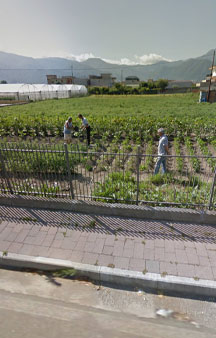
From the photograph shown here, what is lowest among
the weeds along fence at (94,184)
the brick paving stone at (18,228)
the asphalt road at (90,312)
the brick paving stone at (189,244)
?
the asphalt road at (90,312)

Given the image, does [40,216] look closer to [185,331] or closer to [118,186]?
[118,186]

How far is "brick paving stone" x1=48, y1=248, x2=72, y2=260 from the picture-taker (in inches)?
129

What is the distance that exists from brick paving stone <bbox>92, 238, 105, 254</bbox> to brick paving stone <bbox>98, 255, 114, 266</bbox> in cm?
13

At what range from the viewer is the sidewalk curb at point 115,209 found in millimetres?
3906

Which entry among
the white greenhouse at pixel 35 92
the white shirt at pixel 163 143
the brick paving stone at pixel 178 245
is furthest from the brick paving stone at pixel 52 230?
the white greenhouse at pixel 35 92

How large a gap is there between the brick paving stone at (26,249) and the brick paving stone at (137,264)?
1.78 metres

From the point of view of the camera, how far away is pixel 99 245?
3490 mm

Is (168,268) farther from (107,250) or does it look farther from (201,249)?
(107,250)

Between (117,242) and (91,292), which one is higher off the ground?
(117,242)

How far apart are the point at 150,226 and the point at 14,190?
3.39 m

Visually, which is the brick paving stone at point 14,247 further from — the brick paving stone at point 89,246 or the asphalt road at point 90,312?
the brick paving stone at point 89,246

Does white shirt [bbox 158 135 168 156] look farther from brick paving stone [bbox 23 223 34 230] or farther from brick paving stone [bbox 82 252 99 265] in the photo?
brick paving stone [bbox 23 223 34 230]

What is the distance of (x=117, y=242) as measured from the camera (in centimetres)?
355

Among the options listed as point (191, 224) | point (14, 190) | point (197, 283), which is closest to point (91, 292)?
point (197, 283)
